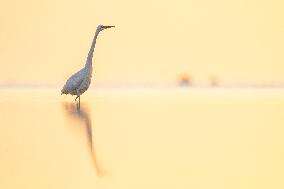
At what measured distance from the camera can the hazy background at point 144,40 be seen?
15.9ft

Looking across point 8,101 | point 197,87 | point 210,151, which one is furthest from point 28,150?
point 197,87

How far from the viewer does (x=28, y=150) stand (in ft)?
12.4

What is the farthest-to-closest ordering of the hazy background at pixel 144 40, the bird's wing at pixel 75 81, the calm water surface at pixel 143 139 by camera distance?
the hazy background at pixel 144 40 < the bird's wing at pixel 75 81 < the calm water surface at pixel 143 139

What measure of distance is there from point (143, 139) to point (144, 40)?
126cm

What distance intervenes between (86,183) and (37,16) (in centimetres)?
185

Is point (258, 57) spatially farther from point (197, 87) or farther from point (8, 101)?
point (8, 101)

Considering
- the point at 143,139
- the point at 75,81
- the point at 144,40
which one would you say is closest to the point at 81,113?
the point at 75,81

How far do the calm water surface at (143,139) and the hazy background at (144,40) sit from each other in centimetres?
27

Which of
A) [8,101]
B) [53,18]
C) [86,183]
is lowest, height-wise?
[86,183]

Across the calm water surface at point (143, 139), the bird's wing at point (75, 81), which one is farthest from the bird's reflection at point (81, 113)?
the bird's wing at point (75, 81)

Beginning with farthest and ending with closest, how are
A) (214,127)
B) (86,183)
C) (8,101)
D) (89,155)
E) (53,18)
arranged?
1. (53,18)
2. (8,101)
3. (214,127)
4. (89,155)
5. (86,183)

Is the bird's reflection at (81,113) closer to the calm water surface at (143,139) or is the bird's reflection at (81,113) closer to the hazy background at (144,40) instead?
the calm water surface at (143,139)

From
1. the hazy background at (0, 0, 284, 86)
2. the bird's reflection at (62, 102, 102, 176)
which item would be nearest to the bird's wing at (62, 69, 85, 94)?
the bird's reflection at (62, 102, 102, 176)

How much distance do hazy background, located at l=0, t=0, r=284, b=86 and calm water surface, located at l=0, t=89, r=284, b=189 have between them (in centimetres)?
27
